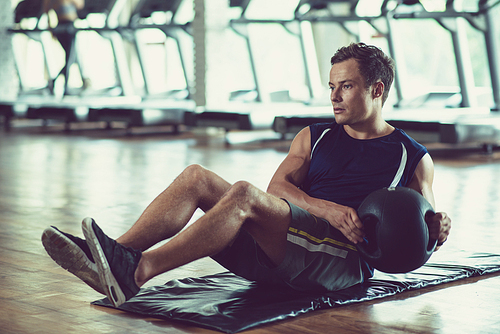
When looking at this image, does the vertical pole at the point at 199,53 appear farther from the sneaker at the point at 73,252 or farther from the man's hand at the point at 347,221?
the sneaker at the point at 73,252

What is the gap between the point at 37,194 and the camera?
4375mm

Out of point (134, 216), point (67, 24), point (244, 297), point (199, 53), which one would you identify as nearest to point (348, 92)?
point (244, 297)

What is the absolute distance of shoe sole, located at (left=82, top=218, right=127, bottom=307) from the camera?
5.51 ft

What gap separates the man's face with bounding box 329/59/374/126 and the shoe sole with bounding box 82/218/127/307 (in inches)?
34.2

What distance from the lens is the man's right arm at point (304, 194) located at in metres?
2.06

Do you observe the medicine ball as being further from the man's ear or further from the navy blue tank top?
the man's ear

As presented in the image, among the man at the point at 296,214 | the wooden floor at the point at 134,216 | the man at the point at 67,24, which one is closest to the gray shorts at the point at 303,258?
the man at the point at 296,214

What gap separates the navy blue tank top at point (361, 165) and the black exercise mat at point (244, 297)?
0.31m

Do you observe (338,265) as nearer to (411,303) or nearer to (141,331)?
(411,303)

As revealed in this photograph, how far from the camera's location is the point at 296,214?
1.96 m

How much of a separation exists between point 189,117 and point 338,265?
272 inches

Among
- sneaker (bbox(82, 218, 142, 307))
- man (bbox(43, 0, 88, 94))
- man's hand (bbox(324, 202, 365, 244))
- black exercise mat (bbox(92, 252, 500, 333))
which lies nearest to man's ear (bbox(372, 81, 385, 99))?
man's hand (bbox(324, 202, 365, 244))

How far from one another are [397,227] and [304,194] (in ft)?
1.11

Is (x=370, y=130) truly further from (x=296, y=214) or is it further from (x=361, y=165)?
(x=296, y=214)
